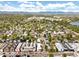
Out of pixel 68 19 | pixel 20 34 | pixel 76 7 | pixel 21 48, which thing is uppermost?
pixel 76 7

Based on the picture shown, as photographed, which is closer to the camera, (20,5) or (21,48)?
(21,48)

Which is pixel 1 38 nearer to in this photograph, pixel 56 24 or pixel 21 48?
pixel 21 48

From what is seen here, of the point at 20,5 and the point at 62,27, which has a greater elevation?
the point at 20,5

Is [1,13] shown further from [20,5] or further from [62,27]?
[62,27]

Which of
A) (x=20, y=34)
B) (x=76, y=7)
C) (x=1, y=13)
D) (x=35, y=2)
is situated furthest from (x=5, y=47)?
(x=76, y=7)

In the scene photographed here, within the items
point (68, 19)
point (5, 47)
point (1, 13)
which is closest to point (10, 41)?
point (5, 47)

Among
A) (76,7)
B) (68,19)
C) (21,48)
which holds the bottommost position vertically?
(21,48)
